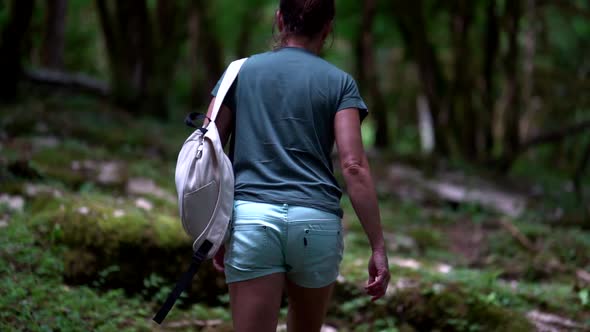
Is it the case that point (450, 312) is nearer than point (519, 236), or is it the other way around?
point (450, 312)

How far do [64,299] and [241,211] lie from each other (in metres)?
2.06

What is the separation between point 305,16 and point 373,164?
947 cm

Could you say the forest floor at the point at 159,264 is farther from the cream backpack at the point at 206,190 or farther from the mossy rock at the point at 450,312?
the cream backpack at the point at 206,190

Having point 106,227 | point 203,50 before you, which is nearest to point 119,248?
point 106,227

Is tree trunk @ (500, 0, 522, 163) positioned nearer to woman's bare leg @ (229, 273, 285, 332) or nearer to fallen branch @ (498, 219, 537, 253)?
fallen branch @ (498, 219, 537, 253)

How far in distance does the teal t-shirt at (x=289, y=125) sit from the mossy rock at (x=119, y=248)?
2.36 metres

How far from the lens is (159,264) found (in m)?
5.02

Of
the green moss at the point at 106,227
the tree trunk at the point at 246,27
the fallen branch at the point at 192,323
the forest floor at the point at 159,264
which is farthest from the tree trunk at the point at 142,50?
the fallen branch at the point at 192,323

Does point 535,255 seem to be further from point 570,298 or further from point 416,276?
point 416,276

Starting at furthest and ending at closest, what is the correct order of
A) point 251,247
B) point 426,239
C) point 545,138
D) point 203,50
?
point 203,50 → point 545,138 → point 426,239 → point 251,247

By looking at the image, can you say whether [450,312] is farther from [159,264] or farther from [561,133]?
[561,133]

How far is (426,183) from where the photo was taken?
37.6 feet

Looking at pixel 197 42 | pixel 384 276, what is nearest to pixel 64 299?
pixel 384 276

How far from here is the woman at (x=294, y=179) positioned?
2.66 meters
